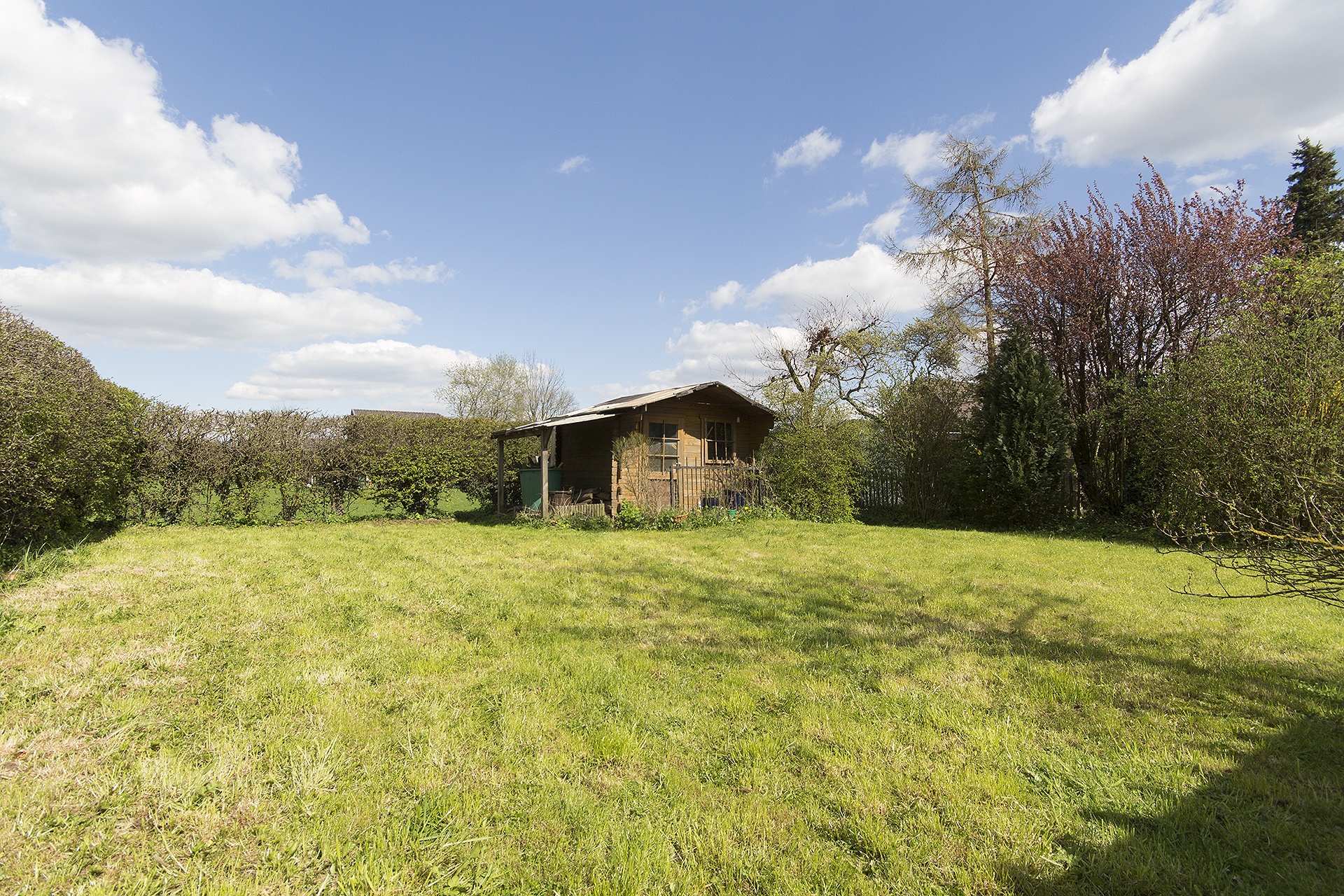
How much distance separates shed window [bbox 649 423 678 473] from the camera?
579 inches

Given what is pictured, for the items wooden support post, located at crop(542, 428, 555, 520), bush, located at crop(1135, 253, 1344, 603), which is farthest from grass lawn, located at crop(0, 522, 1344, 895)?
wooden support post, located at crop(542, 428, 555, 520)

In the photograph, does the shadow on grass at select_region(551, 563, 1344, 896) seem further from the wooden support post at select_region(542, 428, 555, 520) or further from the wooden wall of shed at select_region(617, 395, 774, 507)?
the wooden wall of shed at select_region(617, 395, 774, 507)

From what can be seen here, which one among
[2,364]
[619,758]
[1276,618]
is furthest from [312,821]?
[1276,618]

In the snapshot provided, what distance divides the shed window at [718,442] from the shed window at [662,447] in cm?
108

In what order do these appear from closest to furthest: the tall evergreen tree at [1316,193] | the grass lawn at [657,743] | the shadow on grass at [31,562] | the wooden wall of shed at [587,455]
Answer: the grass lawn at [657,743], the shadow on grass at [31,562], the wooden wall of shed at [587,455], the tall evergreen tree at [1316,193]

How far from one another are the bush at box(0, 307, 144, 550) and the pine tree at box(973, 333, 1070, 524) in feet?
52.1

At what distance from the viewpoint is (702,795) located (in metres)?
2.64

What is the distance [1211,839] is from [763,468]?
11.5m

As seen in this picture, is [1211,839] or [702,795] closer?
[1211,839]

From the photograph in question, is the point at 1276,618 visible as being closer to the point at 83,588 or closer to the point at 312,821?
the point at 312,821

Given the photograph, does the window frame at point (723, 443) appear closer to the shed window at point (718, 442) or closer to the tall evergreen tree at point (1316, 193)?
the shed window at point (718, 442)

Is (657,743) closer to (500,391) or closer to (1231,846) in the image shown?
(1231,846)

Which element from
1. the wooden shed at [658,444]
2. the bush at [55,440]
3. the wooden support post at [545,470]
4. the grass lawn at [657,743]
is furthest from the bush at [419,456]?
the grass lawn at [657,743]

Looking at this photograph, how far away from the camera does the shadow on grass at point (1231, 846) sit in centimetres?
209
